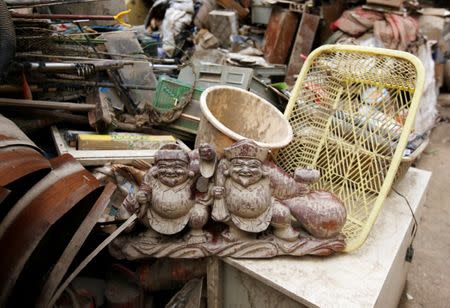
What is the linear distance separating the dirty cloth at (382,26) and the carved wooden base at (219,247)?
3687 millimetres

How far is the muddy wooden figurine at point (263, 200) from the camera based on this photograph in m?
1.66

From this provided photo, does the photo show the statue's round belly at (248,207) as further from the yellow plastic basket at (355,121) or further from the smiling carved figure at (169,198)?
the yellow plastic basket at (355,121)

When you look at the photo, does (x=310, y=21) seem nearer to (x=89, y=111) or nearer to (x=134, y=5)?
(x=134, y=5)

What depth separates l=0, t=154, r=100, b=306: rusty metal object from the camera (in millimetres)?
1392

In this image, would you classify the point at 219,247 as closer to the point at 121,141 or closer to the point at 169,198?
the point at 169,198

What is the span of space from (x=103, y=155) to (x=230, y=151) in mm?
1147

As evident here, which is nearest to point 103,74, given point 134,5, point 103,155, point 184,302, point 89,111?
point 89,111

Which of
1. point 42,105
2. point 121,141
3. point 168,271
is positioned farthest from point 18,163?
point 42,105

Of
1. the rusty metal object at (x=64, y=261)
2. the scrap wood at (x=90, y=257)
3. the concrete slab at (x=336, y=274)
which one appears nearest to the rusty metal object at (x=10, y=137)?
the rusty metal object at (x=64, y=261)

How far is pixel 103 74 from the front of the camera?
3.39 m

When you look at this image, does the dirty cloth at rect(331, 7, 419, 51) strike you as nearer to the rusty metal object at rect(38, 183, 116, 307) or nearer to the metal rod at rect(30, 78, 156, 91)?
the metal rod at rect(30, 78, 156, 91)

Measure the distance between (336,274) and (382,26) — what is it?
13.3 ft

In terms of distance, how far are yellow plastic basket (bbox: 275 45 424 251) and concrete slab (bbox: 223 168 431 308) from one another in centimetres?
11

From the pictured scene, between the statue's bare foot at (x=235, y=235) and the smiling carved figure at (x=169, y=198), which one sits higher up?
the smiling carved figure at (x=169, y=198)
